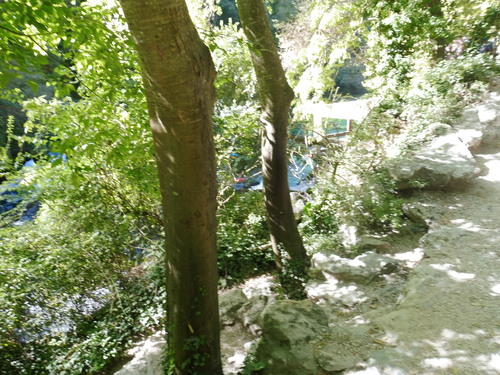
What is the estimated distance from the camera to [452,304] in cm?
345

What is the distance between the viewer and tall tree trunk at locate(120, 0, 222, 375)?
6.40ft

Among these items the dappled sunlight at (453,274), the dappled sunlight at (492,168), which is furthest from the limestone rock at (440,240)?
the dappled sunlight at (492,168)

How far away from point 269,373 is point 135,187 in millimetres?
4074

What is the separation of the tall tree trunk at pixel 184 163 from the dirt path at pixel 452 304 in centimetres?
138

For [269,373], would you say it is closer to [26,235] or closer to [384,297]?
[384,297]

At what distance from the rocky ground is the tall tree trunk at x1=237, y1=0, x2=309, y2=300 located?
2.21ft

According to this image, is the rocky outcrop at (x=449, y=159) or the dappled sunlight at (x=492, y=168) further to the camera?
the dappled sunlight at (x=492, y=168)

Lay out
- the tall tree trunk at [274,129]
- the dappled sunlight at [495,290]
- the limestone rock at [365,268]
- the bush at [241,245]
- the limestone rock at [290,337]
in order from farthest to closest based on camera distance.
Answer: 1. the bush at [241,245]
2. the tall tree trunk at [274,129]
3. the limestone rock at [365,268]
4. the dappled sunlight at [495,290]
5. the limestone rock at [290,337]

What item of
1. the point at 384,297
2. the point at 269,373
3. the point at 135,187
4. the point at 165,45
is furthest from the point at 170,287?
the point at 135,187

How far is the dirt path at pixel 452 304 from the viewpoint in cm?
272

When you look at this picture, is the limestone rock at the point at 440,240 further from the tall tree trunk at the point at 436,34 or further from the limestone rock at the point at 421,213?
the tall tree trunk at the point at 436,34

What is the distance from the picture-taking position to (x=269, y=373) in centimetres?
303

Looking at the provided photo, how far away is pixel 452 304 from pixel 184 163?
3.14 meters

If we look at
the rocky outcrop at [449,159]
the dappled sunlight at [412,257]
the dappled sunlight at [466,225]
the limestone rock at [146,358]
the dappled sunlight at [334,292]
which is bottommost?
the limestone rock at [146,358]
